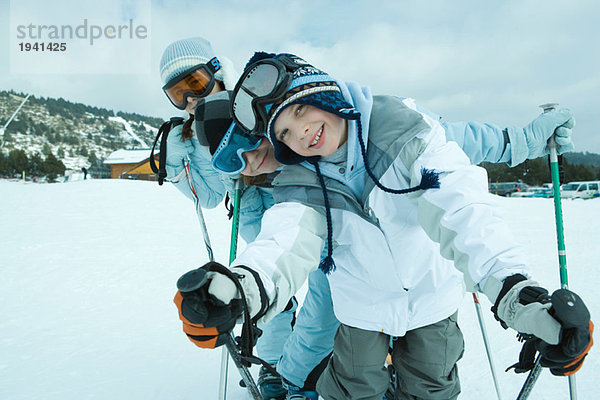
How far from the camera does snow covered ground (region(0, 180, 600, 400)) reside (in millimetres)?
2264

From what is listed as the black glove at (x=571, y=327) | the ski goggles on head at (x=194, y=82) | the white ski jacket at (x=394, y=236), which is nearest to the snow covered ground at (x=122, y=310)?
the white ski jacket at (x=394, y=236)

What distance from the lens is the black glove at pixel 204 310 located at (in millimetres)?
886

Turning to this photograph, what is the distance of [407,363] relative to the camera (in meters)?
1.65

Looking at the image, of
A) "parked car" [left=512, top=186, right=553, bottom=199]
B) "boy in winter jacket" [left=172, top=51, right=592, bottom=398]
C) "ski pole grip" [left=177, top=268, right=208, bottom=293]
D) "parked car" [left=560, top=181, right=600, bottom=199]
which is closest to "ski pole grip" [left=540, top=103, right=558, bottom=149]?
"boy in winter jacket" [left=172, top=51, right=592, bottom=398]

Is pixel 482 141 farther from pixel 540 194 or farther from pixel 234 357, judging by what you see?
pixel 540 194

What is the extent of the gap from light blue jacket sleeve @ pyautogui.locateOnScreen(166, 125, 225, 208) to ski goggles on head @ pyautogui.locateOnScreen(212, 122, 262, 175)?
45 centimetres

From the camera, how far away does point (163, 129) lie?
7.59 ft

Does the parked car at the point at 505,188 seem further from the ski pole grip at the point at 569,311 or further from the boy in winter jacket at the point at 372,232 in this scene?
the ski pole grip at the point at 569,311

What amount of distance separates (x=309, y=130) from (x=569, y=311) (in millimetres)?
938

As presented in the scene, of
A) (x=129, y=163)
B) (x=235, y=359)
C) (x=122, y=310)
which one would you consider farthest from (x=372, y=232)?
(x=129, y=163)

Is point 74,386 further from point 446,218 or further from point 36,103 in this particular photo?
point 36,103

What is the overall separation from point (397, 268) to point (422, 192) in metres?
0.39

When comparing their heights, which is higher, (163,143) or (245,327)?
(163,143)

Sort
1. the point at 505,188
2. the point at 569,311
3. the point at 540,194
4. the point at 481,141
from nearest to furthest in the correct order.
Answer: the point at 569,311 → the point at 481,141 → the point at 540,194 → the point at 505,188
